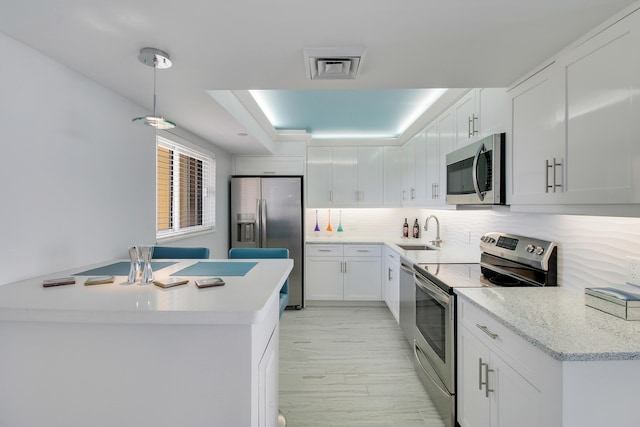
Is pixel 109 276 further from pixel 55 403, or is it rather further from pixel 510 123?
pixel 510 123

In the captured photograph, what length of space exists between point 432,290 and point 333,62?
1.58 meters

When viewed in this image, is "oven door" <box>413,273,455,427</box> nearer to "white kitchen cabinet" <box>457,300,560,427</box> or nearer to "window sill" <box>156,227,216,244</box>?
"white kitchen cabinet" <box>457,300,560,427</box>

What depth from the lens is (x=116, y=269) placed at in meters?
1.64

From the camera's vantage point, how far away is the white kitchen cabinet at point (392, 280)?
3299mm

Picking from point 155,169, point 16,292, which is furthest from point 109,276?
point 155,169

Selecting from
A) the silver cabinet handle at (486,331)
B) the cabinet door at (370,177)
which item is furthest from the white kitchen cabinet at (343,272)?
the silver cabinet handle at (486,331)

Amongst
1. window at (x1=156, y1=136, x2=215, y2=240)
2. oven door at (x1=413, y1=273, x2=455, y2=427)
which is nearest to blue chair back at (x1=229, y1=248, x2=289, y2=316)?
window at (x1=156, y1=136, x2=215, y2=240)

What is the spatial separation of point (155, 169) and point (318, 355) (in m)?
2.19

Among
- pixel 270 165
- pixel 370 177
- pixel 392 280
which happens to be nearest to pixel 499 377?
pixel 392 280

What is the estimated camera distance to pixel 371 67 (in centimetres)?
159

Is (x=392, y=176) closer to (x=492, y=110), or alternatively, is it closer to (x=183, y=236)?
(x=492, y=110)

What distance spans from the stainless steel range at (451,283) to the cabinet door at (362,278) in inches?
63.0

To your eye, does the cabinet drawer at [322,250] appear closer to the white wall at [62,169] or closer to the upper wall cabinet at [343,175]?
the upper wall cabinet at [343,175]

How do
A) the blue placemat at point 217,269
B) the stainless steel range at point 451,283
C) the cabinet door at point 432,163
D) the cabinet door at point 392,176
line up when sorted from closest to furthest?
1. the blue placemat at point 217,269
2. the stainless steel range at point 451,283
3. the cabinet door at point 432,163
4. the cabinet door at point 392,176
